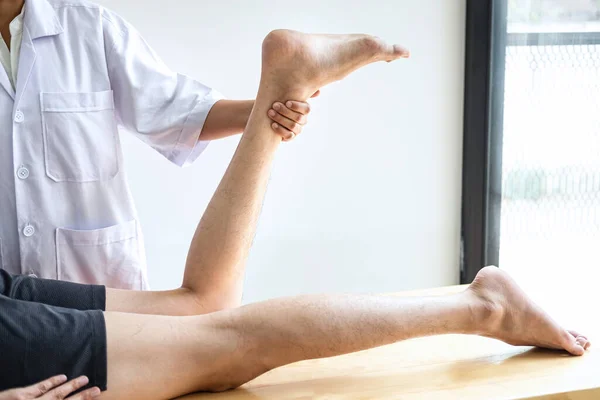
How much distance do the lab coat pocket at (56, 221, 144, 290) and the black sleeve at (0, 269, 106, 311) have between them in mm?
185

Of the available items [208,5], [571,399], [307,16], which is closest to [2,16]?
[208,5]

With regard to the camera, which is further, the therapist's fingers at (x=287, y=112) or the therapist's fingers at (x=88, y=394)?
the therapist's fingers at (x=287, y=112)

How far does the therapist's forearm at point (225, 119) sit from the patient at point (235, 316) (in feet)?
0.45

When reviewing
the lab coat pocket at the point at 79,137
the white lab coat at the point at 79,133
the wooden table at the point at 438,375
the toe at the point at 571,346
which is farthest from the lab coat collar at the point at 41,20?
the toe at the point at 571,346

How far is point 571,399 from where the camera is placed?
1.65 m

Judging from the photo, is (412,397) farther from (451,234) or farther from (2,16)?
(451,234)

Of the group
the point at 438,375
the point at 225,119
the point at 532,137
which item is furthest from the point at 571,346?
the point at 532,137

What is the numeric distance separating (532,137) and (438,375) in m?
1.51

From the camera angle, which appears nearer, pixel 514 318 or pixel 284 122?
pixel 514 318

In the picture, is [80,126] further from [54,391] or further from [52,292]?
[54,391]

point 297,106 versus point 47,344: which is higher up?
point 297,106

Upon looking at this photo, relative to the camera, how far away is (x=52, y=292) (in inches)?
71.2

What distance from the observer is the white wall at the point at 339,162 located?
8.98ft

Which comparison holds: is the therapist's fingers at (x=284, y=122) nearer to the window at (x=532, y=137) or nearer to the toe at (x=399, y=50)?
the toe at (x=399, y=50)
